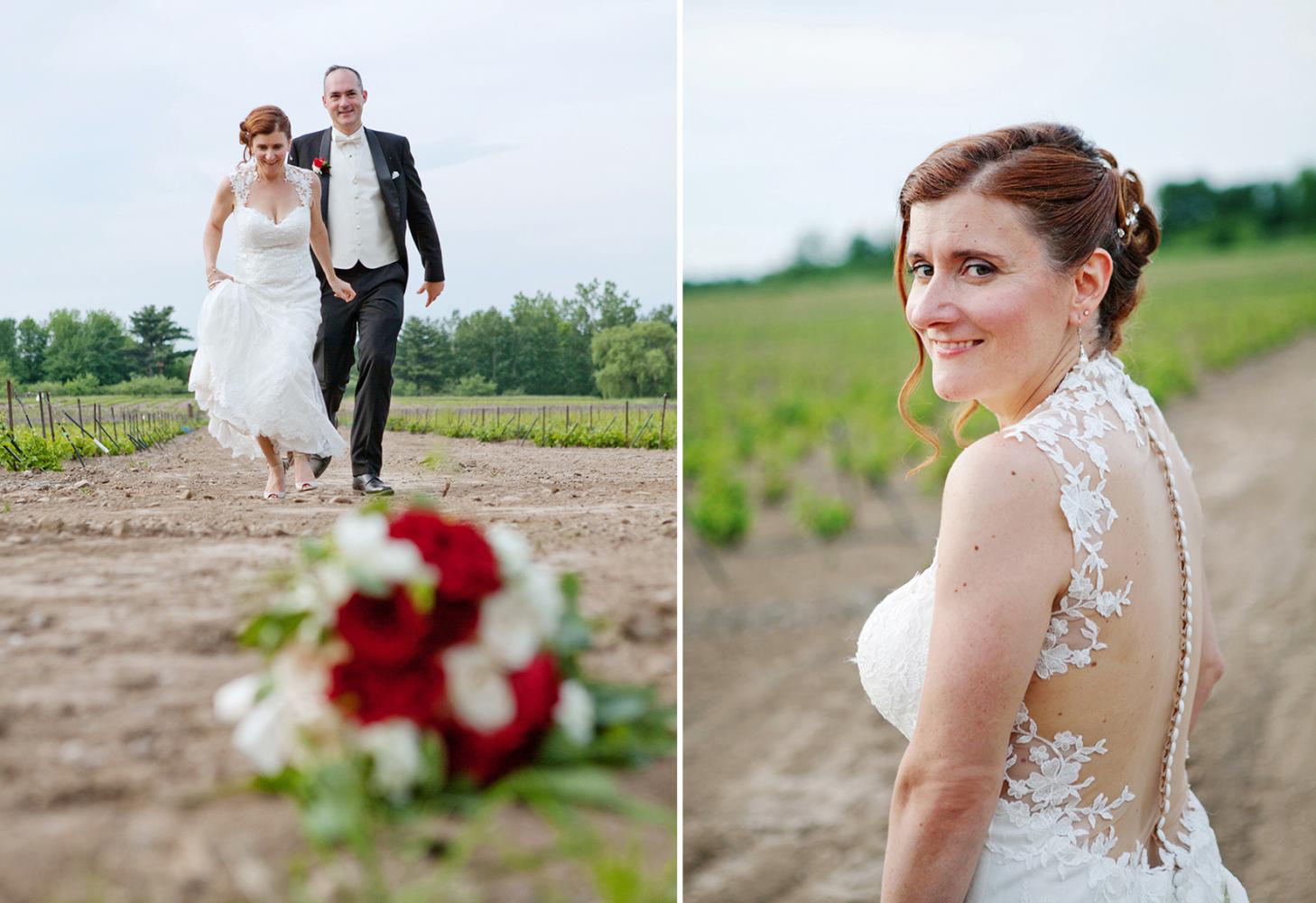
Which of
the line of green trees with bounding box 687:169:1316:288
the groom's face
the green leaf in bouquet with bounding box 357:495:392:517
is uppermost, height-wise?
the line of green trees with bounding box 687:169:1316:288

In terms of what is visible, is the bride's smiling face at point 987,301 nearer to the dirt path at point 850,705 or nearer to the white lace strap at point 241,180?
the white lace strap at point 241,180

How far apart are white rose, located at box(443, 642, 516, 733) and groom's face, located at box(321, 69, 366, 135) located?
1.00 m

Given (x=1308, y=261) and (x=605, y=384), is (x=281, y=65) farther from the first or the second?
(x=1308, y=261)

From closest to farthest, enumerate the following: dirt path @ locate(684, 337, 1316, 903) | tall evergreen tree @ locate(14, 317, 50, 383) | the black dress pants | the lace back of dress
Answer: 1. the lace back of dress
2. tall evergreen tree @ locate(14, 317, 50, 383)
3. the black dress pants
4. dirt path @ locate(684, 337, 1316, 903)

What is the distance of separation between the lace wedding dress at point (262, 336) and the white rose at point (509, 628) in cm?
72

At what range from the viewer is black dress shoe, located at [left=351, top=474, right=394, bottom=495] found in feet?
6.42

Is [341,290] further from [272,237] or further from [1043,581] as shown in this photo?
[1043,581]

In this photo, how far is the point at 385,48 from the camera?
1994 mm

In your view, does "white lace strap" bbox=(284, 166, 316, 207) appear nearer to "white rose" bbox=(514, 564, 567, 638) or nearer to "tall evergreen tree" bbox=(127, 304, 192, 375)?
"tall evergreen tree" bbox=(127, 304, 192, 375)

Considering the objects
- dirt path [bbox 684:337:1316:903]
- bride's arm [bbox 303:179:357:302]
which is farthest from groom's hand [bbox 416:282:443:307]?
dirt path [bbox 684:337:1316:903]

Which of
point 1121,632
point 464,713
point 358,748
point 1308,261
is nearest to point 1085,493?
point 1121,632

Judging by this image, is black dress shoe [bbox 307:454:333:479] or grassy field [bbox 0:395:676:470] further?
black dress shoe [bbox 307:454:333:479]

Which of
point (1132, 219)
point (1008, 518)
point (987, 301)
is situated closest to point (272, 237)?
point (987, 301)

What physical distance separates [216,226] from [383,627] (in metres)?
0.86
